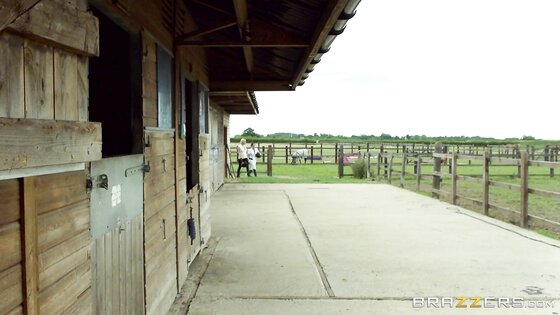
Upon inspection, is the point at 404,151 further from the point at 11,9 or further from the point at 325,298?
the point at 11,9

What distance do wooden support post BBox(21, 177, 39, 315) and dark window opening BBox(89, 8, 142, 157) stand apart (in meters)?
1.56

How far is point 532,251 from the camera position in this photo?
5.94m

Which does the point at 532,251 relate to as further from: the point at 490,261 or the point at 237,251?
the point at 237,251

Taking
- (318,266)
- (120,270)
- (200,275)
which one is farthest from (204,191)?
(120,270)

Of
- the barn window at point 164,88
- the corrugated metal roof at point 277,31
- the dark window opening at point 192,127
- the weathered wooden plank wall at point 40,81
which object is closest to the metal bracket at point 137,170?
the barn window at point 164,88

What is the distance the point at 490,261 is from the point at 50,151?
5333mm

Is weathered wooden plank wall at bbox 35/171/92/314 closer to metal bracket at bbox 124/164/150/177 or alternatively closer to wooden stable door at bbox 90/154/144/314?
wooden stable door at bbox 90/154/144/314

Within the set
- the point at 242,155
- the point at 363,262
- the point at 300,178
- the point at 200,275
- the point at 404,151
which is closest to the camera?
the point at 200,275

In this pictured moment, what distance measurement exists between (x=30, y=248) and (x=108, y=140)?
1.65 m

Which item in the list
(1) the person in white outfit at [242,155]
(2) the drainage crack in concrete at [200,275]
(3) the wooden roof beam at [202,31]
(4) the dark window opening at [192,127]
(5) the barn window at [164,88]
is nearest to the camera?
(5) the barn window at [164,88]

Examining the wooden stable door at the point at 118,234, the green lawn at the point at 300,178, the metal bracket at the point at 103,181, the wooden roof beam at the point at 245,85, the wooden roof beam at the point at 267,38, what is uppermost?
A: the wooden roof beam at the point at 267,38

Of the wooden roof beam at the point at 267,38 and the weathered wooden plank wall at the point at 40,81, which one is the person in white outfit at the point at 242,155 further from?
the weathered wooden plank wall at the point at 40,81

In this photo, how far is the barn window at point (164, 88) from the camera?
3.65m

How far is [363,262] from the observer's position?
18.2ft
